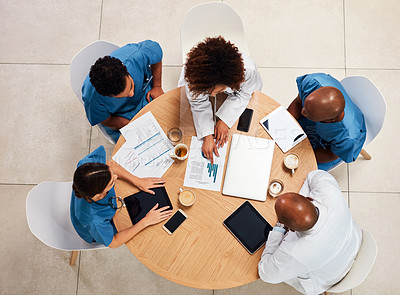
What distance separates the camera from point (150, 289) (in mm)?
2289

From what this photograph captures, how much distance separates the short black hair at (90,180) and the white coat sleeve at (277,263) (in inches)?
32.8

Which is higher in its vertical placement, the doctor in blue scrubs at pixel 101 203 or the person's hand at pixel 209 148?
the person's hand at pixel 209 148

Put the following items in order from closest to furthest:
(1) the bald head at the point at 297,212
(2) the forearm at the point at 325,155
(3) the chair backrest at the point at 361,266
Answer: (1) the bald head at the point at 297,212 → (3) the chair backrest at the point at 361,266 → (2) the forearm at the point at 325,155

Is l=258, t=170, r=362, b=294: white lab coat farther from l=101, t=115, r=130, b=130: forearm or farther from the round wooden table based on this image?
l=101, t=115, r=130, b=130: forearm

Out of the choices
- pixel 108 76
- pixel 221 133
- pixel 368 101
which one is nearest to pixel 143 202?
pixel 221 133

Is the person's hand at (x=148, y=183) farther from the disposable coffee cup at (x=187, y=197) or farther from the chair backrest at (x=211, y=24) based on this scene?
the chair backrest at (x=211, y=24)

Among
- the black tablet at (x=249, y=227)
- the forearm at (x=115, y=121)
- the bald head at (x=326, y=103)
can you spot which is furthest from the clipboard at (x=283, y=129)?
the forearm at (x=115, y=121)

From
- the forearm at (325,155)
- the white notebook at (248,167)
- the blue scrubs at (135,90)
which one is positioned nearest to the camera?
the white notebook at (248,167)

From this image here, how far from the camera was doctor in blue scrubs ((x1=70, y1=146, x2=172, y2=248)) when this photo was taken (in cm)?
143

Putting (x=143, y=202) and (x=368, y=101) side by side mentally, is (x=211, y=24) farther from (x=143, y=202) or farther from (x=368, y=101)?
(x=143, y=202)

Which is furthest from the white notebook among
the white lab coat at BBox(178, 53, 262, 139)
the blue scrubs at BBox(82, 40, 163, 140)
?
the blue scrubs at BBox(82, 40, 163, 140)

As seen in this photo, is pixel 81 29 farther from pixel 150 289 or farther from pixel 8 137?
pixel 150 289

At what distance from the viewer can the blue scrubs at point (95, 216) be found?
1535 millimetres

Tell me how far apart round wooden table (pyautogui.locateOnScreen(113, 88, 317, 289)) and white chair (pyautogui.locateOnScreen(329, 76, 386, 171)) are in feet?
1.41
